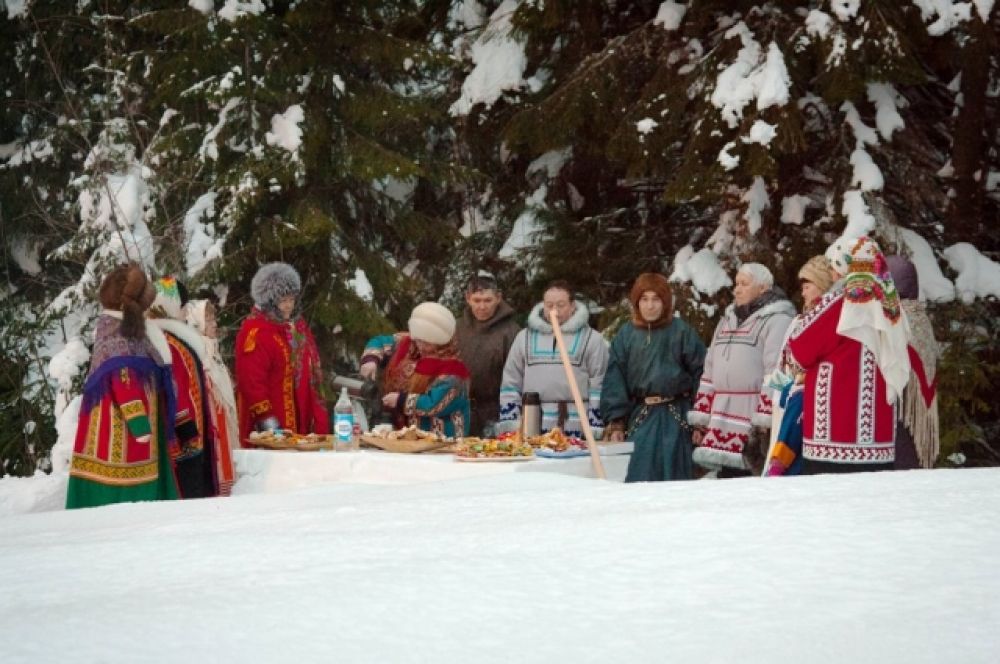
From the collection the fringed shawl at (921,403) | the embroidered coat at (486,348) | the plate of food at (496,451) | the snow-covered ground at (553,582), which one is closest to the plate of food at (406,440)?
the plate of food at (496,451)

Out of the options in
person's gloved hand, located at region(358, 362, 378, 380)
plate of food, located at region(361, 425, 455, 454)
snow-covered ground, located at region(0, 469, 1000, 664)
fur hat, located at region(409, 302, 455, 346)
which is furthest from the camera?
person's gloved hand, located at region(358, 362, 378, 380)

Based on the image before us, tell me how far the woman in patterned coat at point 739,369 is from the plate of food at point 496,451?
4.26 ft

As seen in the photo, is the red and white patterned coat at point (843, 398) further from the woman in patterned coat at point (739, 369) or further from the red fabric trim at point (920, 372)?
the woman in patterned coat at point (739, 369)

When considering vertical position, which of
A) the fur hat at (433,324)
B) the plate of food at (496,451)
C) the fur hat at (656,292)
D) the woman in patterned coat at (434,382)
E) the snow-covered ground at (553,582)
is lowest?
the snow-covered ground at (553,582)

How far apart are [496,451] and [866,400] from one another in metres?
1.61

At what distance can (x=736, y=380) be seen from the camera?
23.1ft

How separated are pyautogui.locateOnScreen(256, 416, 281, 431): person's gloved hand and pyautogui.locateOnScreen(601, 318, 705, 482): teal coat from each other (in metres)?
1.80

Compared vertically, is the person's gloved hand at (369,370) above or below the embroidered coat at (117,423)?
above

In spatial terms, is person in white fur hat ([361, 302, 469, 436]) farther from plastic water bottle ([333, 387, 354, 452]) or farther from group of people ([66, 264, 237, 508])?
group of people ([66, 264, 237, 508])

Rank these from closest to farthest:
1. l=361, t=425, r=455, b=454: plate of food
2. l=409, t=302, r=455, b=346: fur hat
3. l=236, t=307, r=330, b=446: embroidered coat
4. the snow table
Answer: the snow table → l=361, t=425, r=455, b=454: plate of food → l=409, t=302, r=455, b=346: fur hat → l=236, t=307, r=330, b=446: embroidered coat

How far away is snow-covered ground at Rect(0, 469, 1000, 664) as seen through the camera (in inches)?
74.4

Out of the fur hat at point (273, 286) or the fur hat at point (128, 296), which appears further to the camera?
the fur hat at point (273, 286)

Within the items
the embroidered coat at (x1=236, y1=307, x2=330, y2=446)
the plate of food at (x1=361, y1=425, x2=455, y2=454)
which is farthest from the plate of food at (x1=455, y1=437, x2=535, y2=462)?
the embroidered coat at (x1=236, y1=307, x2=330, y2=446)

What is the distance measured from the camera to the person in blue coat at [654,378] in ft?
23.9
